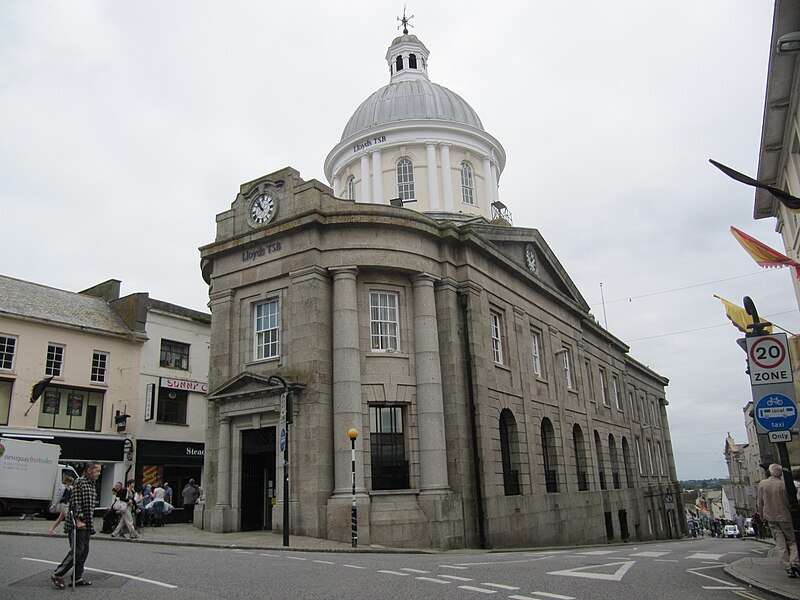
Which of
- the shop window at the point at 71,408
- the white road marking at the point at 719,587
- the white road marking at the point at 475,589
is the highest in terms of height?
the shop window at the point at 71,408

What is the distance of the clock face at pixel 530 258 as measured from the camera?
29.9m

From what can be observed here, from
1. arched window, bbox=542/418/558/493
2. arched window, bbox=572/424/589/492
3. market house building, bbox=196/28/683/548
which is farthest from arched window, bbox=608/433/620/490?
arched window, bbox=542/418/558/493

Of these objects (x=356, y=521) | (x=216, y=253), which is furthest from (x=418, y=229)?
(x=356, y=521)

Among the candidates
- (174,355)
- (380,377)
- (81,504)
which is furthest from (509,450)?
(174,355)

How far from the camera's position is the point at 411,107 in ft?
120

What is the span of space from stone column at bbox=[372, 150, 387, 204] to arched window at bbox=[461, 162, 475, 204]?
A: 4.11 metres

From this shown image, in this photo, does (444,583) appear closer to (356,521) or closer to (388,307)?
(356,521)

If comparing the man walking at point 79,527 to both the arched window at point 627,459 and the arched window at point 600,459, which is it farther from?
the arched window at point 627,459

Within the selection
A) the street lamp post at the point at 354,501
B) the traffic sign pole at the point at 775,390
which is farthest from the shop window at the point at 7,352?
the traffic sign pole at the point at 775,390

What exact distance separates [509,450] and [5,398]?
2087cm

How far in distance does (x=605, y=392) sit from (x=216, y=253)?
2591cm

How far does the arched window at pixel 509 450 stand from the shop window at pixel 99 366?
19.1 metres

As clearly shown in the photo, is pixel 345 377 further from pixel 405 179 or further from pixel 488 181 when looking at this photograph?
pixel 488 181

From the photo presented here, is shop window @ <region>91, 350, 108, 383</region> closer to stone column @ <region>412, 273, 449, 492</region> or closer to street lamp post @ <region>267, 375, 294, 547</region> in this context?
street lamp post @ <region>267, 375, 294, 547</region>
